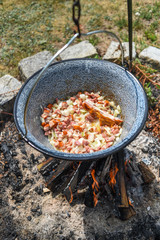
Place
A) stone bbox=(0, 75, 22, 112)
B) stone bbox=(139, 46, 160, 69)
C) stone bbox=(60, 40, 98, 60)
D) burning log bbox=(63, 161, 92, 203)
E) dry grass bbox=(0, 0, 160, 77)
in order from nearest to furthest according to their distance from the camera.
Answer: burning log bbox=(63, 161, 92, 203) < stone bbox=(0, 75, 22, 112) < stone bbox=(139, 46, 160, 69) < stone bbox=(60, 40, 98, 60) < dry grass bbox=(0, 0, 160, 77)

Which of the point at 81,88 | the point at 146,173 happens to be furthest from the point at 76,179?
the point at 81,88

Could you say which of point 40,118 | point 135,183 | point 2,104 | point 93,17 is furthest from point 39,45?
point 135,183

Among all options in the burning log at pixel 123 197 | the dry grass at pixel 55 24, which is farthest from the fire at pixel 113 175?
the dry grass at pixel 55 24

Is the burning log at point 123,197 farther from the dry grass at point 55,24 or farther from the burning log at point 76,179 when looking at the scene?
the dry grass at point 55,24

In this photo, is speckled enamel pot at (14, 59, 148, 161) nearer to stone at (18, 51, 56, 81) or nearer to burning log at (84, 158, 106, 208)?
burning log at (84, 158, 106, 208)

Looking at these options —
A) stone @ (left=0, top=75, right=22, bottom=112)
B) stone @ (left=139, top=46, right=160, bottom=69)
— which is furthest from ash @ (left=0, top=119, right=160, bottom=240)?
stone @ (left=139, top=46, right=160, bottom=69)

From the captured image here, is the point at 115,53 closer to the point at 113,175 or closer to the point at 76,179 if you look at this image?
the point at 113,175

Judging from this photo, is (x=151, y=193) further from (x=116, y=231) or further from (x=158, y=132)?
(x=158, y=132)
